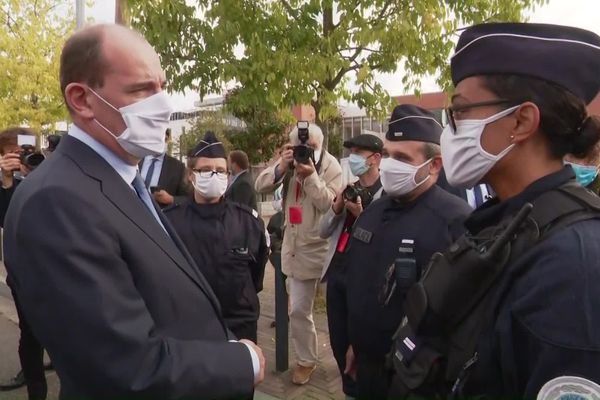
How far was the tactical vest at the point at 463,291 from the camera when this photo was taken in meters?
1.21

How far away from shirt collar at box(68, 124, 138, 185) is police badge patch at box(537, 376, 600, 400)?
1320 mm

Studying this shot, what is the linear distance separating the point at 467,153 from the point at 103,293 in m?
Answer: 1.12

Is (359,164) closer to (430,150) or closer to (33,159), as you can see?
(430,150)

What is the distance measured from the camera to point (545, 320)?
108cm

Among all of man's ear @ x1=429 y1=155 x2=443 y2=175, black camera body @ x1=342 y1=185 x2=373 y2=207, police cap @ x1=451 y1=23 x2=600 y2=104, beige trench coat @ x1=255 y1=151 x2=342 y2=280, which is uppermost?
police cap @ x1=451 y1=23 x2=600 y2=104

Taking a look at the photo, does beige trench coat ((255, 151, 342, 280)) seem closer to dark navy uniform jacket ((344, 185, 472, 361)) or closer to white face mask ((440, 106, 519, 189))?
dark navy uniform jacket ((344, 185, 472, 361))

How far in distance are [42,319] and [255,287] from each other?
7.69 feet

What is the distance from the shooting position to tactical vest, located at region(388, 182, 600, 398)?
3.97 ft

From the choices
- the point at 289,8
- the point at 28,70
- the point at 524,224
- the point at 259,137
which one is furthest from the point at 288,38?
the point at 259,137

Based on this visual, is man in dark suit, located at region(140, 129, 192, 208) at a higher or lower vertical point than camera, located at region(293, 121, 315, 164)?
lower

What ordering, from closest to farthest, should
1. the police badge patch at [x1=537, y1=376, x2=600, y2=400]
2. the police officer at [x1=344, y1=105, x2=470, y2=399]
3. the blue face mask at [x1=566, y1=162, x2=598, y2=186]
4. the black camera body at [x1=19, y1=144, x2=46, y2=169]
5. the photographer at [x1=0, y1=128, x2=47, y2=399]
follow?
the police badge patch at [x1=537, y1=376, x2=600, y2=400], the police officer at [x1=344, y1=105, x2=470, y2=399], the blue face mask at [x1=566, y1=162, x2=598, y2=186], the photographer at [x1=0, y1=128, x2=47, y2=399], the black camera body at [x1=19, y1=144, x2=46, y2=169]

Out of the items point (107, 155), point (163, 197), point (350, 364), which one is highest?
point (107, 155)

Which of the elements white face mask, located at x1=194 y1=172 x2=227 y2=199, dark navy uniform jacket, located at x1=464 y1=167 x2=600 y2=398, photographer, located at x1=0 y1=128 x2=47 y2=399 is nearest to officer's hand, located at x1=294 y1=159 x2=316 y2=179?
white face mask, located at x1=194 y1=172 x2=227 y2=199

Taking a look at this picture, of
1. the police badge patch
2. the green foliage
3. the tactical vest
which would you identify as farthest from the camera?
the green foliage
